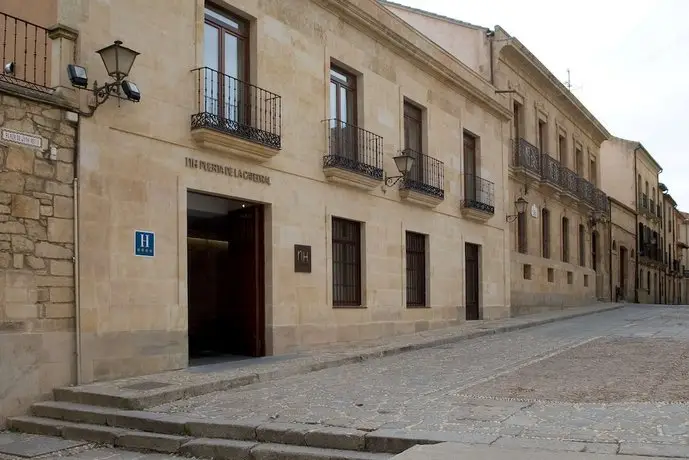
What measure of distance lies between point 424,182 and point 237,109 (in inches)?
247

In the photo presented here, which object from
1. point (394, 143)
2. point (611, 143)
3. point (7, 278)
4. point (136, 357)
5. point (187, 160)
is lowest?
point (136, 357)

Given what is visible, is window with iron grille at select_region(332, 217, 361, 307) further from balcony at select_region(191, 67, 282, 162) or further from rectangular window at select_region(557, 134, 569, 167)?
rectangular window at select_region(557, 134, 569, 167)

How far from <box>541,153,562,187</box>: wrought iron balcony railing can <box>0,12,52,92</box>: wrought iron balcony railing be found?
17903mm

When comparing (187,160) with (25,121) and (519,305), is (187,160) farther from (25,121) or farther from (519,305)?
(519,305)

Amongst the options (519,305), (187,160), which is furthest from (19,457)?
(519,305)

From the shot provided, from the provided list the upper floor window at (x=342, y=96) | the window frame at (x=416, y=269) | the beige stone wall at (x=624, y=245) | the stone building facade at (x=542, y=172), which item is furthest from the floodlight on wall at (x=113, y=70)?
the beige stone wall at (x=624, y=245)

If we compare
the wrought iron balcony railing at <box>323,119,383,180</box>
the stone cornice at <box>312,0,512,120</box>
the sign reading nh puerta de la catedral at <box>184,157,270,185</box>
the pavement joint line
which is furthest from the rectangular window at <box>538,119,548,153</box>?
the sign reading nh puerta de la catedral at <box>184,157,270,185</box>

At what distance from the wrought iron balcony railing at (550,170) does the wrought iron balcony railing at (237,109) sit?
47.3 feet

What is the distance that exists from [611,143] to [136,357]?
34.8 meters

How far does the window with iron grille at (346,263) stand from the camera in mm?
13281

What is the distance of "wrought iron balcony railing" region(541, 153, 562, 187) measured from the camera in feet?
79.5

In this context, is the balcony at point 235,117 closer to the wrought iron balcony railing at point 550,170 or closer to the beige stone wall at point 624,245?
the wrought iron balcony railing at point 550,170

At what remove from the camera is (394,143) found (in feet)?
49.6

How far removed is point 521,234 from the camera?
2289 centimetres
